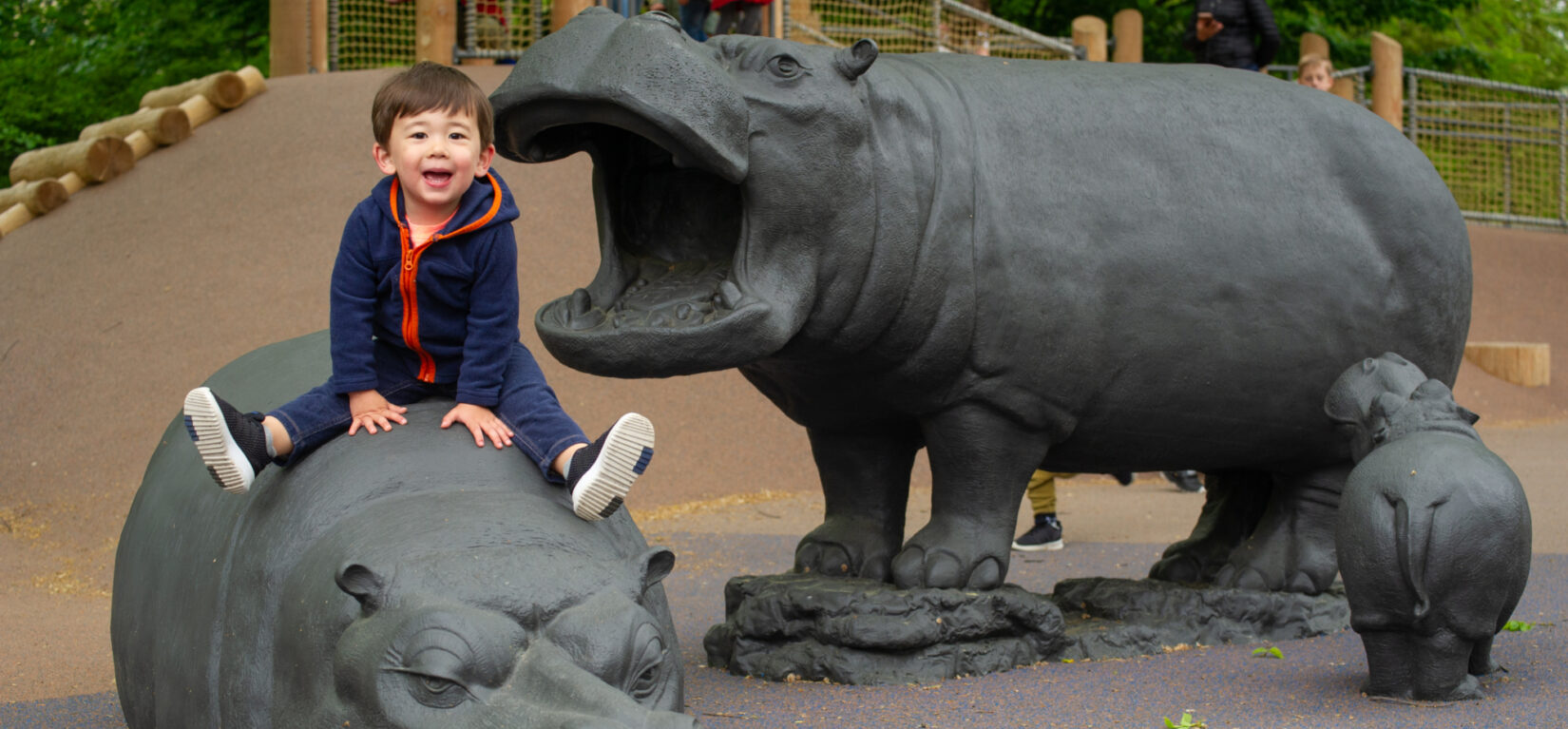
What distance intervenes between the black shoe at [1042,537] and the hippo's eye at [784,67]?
330 centimetres

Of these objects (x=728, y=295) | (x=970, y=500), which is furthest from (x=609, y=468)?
(x=970, y=500)

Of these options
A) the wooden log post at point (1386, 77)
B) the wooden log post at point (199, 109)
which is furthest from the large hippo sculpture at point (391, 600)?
the wooden log post at point (1386, 77)

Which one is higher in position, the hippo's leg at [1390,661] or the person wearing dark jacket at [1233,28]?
the person wearing dark jacket at [1233,28]

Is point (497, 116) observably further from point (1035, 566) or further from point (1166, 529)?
point (1166, 529)

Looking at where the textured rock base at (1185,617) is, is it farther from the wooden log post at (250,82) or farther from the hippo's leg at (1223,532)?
the wooden log post at (250,82)

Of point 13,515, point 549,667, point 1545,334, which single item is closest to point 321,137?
point 13,515

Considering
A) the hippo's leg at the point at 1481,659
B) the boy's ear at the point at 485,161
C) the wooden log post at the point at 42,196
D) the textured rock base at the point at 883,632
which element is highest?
the boy's ear at the point at 485,161

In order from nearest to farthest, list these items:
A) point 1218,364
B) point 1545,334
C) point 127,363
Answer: point 1218,364 → point 127,363 → point 1545,334

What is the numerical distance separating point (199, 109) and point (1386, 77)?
30.3 ft

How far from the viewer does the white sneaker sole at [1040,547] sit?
6.45 metres

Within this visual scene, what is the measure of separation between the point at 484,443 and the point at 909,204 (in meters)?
1.31

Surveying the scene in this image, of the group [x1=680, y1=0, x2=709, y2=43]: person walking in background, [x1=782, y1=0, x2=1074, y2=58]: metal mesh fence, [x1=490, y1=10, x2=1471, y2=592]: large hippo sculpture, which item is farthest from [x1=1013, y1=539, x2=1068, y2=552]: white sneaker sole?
[x1=782, y1=0, x2=1074, y2=58]: metal mesh fence

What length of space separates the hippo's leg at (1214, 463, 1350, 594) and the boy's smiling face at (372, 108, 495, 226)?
8.73 feet

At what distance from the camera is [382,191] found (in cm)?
318
